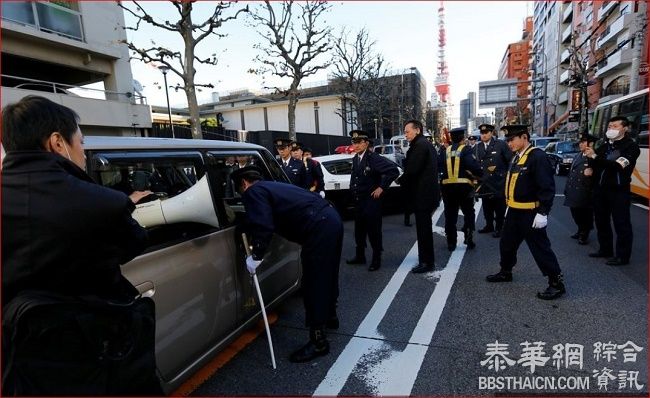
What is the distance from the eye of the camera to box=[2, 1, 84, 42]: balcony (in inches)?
473

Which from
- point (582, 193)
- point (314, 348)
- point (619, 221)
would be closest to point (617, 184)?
point (619, 221)

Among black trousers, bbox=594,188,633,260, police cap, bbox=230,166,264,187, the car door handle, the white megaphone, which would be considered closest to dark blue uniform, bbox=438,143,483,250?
black trousers, bbox=594,188,633,260

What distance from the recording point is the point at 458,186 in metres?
5.66

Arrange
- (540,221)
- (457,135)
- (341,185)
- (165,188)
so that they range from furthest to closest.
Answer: (341,185) → (457,135) → (540,221) → (165,188)

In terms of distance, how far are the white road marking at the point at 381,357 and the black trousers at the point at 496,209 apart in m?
3.05

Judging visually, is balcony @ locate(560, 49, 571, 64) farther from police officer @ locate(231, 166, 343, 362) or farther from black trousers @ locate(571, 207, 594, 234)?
police officer @ locate(231, 166, 343, 362)

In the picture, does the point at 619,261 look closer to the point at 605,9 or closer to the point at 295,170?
the point at 295,170

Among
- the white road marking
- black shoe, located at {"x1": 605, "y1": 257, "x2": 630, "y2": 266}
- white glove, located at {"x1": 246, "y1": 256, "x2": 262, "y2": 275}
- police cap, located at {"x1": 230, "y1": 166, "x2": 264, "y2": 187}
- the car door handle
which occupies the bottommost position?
black shoe, located at {"x1": 605, "y1": 257, "x2": 630, "y2": 266}

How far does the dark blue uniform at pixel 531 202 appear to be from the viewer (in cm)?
372

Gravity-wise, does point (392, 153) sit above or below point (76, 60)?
below

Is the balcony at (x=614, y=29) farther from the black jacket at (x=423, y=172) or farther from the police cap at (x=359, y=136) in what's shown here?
the police cap at (x=359, y=136)

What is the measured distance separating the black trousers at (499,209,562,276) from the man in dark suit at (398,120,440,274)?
2.97ft

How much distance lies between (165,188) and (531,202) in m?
3.54

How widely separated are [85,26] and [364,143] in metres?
15.0
